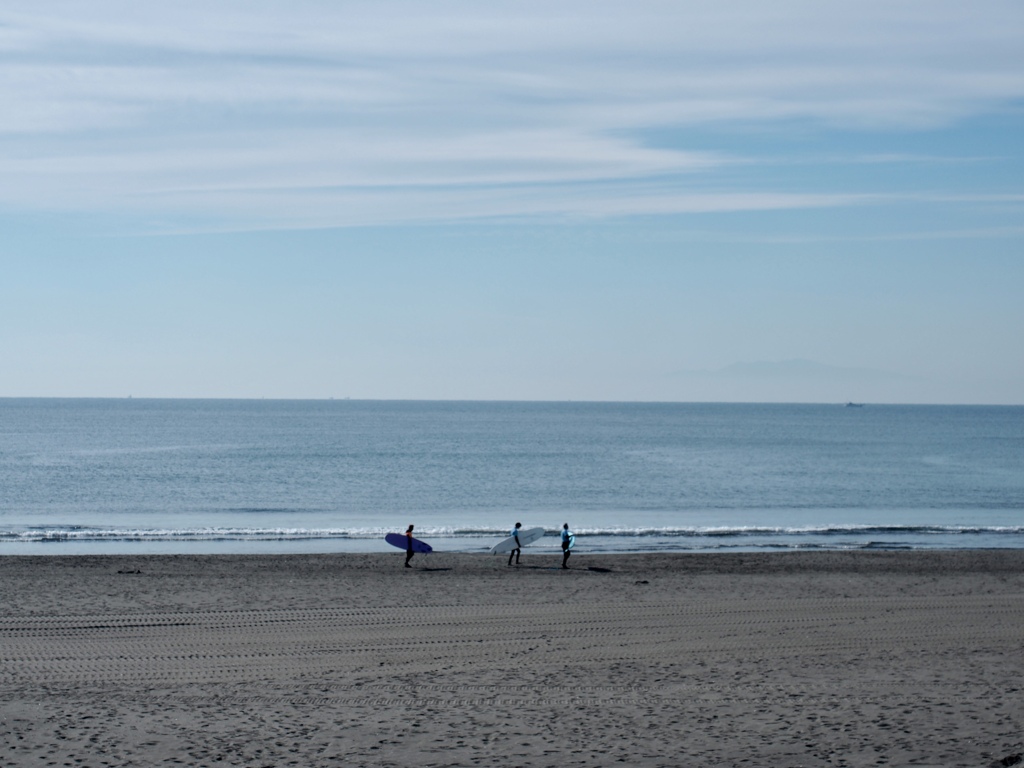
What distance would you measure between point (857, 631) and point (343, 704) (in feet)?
32.8

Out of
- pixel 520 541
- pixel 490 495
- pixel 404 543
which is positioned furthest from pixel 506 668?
pixel 490 495

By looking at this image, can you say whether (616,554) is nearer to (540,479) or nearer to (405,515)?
(405,515)

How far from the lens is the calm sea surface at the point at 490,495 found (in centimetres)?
3762

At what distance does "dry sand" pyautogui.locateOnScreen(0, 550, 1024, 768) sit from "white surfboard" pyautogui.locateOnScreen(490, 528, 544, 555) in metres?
3.17

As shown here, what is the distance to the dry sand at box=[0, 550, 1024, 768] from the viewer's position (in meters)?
11.8

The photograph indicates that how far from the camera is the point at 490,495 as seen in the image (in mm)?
56438

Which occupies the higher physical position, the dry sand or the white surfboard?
the white surfboard

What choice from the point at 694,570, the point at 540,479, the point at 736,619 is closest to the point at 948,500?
the point at 540,479

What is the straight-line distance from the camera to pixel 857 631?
19.0m

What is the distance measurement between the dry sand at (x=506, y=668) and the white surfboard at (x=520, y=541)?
317 cm

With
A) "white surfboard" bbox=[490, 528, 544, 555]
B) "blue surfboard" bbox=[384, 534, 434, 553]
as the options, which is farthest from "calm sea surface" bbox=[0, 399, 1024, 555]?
"blue surfboard" bbox=[384, 534, 434, 553]

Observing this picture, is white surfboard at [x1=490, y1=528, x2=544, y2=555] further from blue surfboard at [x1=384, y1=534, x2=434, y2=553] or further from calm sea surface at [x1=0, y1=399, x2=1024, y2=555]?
blue surfboard at [x1=384, y1=534, x2=434, y2=553]

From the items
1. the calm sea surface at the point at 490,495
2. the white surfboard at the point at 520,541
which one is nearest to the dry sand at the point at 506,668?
the white surfboard at the point at 520,541

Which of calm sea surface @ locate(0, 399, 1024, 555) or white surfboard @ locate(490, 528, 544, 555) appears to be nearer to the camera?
white surfboard @ locate(490, 528, 544, 555)
